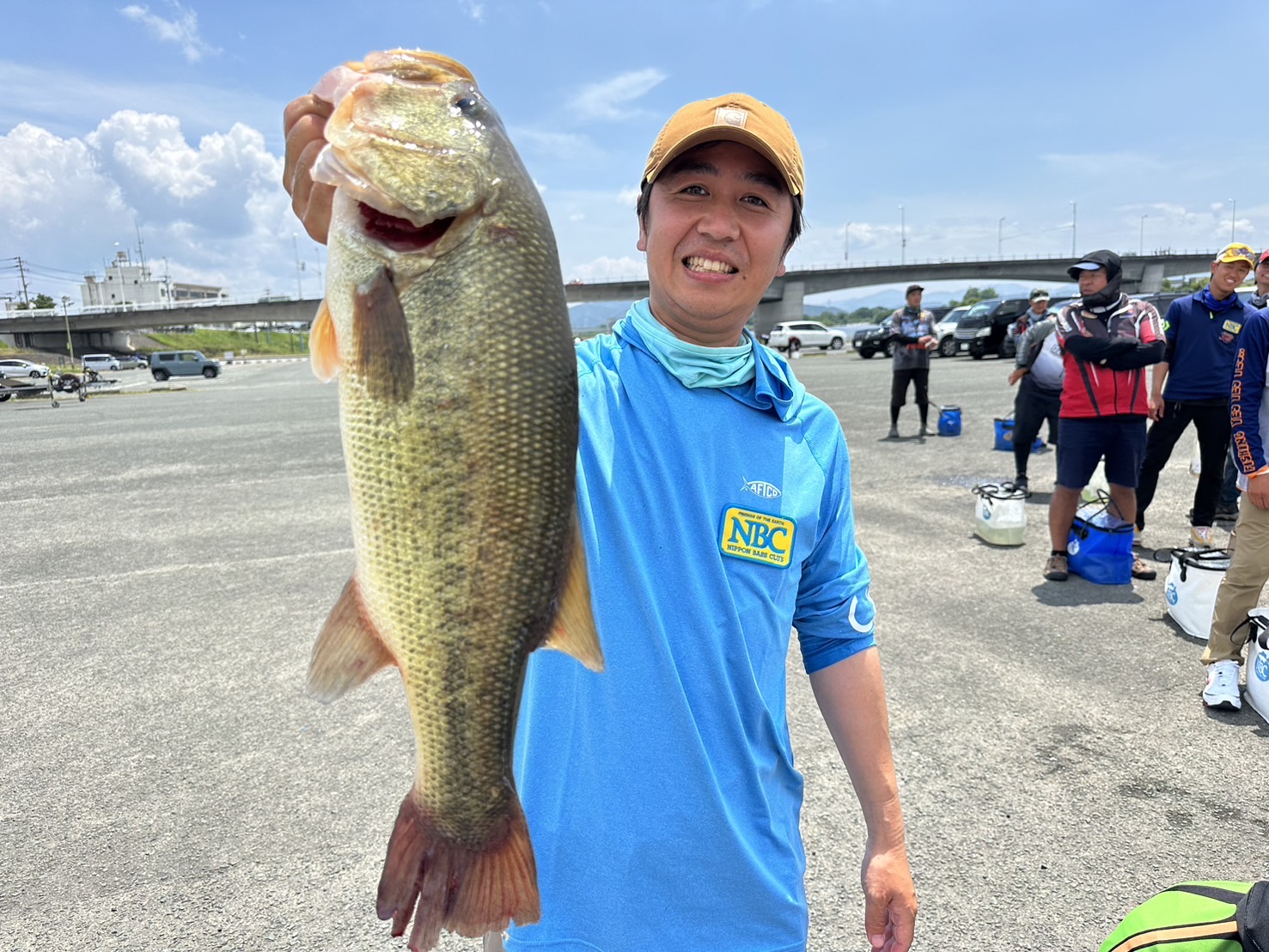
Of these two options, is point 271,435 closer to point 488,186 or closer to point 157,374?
point 488,186

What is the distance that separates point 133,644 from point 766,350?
207 inches

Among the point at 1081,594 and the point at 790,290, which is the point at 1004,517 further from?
the point at 790,290

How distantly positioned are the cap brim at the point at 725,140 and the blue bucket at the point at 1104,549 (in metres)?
5.56

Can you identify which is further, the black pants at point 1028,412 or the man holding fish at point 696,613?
the black pants at point 1028,412

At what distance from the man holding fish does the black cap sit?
5.41 m

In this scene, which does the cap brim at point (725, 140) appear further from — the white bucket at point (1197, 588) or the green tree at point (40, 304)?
the green tree at point (40, 304)

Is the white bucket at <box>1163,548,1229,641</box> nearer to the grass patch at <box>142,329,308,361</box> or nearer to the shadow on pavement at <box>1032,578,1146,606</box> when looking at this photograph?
the shadow on pavement at <box>1032,578,1146,606</box>

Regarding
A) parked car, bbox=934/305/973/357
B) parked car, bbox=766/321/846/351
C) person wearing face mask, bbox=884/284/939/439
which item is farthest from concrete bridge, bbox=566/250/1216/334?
person wearing face mask, bbox=884/284/939/439

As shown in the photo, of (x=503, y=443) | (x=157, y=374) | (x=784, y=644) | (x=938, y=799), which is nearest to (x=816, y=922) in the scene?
(x=938, y=799)

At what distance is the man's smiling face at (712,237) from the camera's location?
1662 millimetres

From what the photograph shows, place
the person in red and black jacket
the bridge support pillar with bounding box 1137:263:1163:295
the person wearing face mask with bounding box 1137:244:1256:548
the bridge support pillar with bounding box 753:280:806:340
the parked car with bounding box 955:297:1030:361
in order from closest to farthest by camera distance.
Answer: the person in red and black jacket
the person wearing face mask with bounding box 1137:244:1256:548
the parked car with bounding box 955:297:1030:361
the bridge support pillar with bounding box 753:280:806:340
the bridge support pillar with bounding box 1137:263:1163:295

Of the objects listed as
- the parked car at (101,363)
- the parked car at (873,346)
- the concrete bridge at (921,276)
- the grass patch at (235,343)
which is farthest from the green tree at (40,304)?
the parked car at (873,346)

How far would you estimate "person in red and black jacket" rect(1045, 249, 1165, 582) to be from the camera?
593cm

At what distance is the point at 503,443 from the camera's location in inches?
51.8
